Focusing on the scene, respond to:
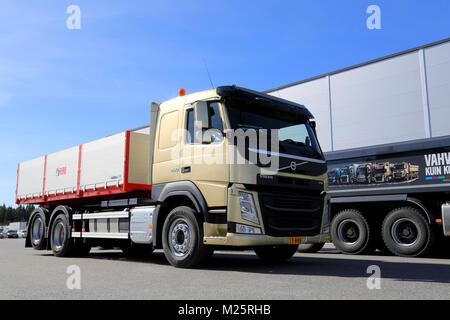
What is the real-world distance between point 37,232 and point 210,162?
23.8 ft

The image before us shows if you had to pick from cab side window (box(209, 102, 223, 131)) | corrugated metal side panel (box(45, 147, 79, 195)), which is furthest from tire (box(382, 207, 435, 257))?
corrugated metal side panel (box(45, 147, 79, 195))

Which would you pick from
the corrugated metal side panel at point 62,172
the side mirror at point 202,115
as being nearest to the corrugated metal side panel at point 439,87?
the side mirror at point 202,115

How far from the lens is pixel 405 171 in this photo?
9930 millimetres

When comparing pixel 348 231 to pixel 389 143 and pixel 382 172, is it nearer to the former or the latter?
pixel 382 172

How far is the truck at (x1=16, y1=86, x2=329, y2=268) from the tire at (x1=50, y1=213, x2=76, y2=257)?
1.51 m

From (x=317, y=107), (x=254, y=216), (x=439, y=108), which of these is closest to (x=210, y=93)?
(x=254, y=216)

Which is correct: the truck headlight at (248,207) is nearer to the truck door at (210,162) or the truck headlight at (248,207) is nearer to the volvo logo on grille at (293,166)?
the truck door at (210,162)

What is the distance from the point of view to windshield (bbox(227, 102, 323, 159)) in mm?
6852

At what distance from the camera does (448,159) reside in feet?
30.1

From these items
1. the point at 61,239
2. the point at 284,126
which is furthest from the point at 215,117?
the point at 61,239

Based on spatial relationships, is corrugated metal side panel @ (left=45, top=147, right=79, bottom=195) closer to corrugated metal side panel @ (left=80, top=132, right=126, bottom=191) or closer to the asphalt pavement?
corrugated metal side panel @ (left=80, top=132, right=126, bottom=191)
